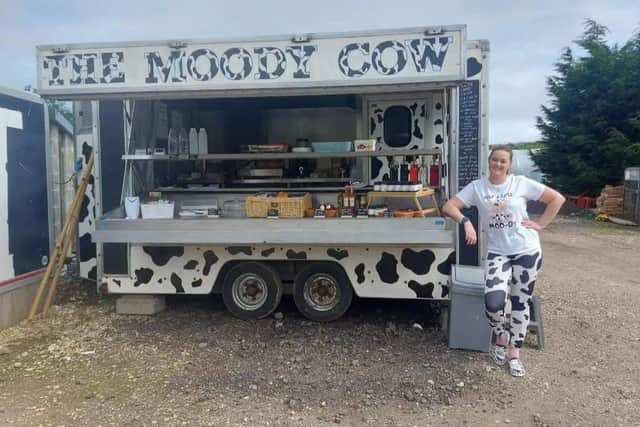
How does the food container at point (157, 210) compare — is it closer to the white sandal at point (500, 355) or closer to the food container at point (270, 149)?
the food container at point (270, 149)

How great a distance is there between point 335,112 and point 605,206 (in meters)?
10.1

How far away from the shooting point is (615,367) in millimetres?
3869

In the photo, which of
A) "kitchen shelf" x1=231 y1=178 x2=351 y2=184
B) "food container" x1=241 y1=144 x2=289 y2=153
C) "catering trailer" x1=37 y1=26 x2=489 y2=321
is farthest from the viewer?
"kitchen shelf" x1=231 y1=178 x2=351 y2=184

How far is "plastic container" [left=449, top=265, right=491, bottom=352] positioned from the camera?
4.05 metres

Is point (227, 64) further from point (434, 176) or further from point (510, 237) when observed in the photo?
point (510, 237)

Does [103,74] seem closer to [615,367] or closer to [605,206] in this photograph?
[615,367]

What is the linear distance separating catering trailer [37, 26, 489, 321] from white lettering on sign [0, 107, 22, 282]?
0.70 meters

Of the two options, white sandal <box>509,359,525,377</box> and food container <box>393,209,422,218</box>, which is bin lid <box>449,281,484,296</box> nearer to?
white sandal <box>509,359,525,377</box>

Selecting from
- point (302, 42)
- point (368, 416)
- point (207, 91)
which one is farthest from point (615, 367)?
point (207, 91)

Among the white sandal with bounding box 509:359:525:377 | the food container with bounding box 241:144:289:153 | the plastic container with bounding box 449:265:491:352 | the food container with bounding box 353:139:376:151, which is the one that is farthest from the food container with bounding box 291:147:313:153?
the white sandal with bounding box 509:359:525:377

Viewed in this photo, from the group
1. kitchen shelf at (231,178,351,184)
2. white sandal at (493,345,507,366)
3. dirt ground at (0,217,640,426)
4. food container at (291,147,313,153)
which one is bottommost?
dirt ground at (0,217,640,426)

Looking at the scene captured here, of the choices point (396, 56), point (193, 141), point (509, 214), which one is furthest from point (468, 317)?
point (193, 141)

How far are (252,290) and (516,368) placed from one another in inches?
90.6

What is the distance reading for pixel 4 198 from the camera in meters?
4.92
